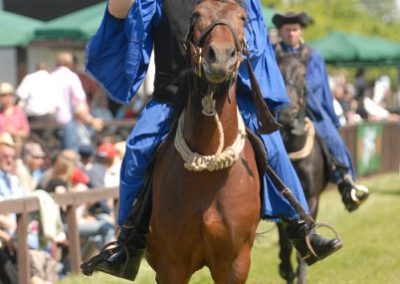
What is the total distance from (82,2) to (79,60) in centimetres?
141

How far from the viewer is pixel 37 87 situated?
15.1 m

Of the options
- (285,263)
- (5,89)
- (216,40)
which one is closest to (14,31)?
(5,89)

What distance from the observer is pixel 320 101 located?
37.2ft

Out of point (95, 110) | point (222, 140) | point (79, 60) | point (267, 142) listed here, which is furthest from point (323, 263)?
point (79, 60)

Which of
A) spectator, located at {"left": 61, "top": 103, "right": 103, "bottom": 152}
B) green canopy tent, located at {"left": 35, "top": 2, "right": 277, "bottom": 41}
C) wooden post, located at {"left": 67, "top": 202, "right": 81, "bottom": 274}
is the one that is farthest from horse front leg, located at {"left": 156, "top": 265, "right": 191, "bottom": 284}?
green canopy tent, located at {"left": 35, "top": 2, "right": 277, "bottom": 41}

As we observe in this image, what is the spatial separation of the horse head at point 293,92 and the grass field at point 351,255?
1.05m

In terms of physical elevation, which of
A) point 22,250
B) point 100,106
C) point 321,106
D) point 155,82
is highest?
point 155,82

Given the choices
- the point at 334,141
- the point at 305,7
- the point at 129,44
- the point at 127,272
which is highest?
the point at 129,44

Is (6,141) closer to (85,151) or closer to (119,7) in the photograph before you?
(85,151)

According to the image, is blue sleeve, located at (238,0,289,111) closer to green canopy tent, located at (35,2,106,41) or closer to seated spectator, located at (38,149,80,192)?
seated spectator, located at (38,149,80,192)

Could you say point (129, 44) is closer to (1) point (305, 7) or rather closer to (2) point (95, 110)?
(2) point (95, 110)

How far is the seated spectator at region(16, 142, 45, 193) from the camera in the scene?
11.6m

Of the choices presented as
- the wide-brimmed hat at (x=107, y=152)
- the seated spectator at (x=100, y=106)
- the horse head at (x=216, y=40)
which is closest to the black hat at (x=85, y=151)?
the wide-brimmed hat at (x=107, y=152)

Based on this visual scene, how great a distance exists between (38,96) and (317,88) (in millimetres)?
5321
